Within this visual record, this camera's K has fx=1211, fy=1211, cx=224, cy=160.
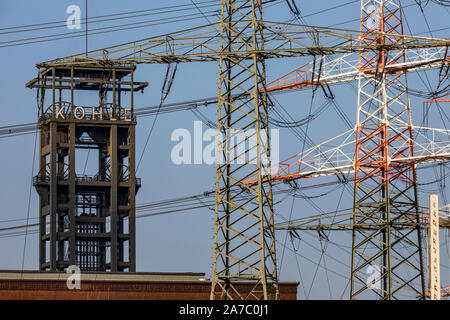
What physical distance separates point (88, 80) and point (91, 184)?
1126 centimetres

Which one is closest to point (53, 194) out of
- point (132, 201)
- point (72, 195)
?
point (72, 195)

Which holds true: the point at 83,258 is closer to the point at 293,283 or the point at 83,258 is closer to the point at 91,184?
the point at 91,184

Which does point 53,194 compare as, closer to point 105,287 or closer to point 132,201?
point 132,201

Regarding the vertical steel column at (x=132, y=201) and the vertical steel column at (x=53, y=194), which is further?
the vertical steel column at (x=132, y=201)

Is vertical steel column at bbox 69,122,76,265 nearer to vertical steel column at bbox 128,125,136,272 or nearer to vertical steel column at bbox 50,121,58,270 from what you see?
vertical steel column at bbox 50,121,58,270

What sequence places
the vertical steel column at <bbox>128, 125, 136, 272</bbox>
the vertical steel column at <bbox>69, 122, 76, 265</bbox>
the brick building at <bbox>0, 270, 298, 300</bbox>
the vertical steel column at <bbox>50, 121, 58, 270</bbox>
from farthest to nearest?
the vertical steel column at <bbox>128, 125, 136, 272</bbox>, the vertical steel column at <bbox>69, 122, 76, 265</bbox>, the vertical steel column at <bbox>50, 121, 58, 270</bbox>, the brick building at <bbox>0, 270, 298, 300</bbox>

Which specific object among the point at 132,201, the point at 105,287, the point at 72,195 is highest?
the point at 72,195

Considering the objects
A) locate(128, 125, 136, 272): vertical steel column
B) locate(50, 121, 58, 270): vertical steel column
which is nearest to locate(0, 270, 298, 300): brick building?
locate(50, 121, 58, 270): vertical steel column

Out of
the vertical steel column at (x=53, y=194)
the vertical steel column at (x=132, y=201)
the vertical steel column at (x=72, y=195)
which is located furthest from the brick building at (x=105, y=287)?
the vertical steel column at (x=132, y=201)

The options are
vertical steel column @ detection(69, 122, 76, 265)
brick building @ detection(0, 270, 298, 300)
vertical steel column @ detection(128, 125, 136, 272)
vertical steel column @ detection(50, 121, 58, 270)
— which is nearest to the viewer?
brick building @ detection(0, 270, 298, 300)

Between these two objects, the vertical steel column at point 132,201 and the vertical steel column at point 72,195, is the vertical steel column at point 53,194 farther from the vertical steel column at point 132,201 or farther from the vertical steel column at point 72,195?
the vertical steel column at point 132,201

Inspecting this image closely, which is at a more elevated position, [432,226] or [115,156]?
[115,156]
